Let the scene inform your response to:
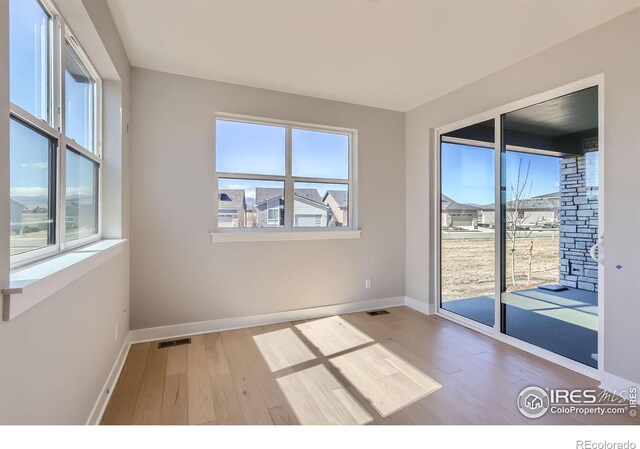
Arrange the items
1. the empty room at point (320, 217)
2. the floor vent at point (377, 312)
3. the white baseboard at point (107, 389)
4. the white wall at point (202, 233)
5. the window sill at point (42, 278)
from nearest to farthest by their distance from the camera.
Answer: the window sill at point (42, 278)
the empty room at point (320, 217)
the white baseboard at point (107, 389)
the white wall at point (202, 233)
the floor vent at point (377, 312)

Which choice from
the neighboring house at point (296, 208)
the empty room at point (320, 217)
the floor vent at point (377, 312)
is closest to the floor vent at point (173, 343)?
the empty room at point (320, 217)

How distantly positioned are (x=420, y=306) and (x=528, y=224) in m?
1.69

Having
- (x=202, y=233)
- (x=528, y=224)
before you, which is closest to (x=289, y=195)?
(x=202, y=233)

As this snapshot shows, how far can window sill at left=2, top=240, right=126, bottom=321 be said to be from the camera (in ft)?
3.06

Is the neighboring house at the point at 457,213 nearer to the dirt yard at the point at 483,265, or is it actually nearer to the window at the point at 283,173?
the dirt yard at the point at 483,265

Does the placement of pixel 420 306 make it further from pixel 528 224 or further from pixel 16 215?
pixel 16 215

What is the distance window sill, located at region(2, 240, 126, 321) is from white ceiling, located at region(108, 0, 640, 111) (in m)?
1.80

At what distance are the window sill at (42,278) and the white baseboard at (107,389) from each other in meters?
0.90

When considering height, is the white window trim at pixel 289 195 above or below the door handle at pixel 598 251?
above

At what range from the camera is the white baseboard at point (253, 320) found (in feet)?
9.98

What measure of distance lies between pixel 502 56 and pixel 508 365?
274cm

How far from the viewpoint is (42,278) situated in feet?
3.57

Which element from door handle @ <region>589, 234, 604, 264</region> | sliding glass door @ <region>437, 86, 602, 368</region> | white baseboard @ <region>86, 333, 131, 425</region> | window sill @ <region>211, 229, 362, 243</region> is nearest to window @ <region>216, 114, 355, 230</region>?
window sill @ <region>211, 229, 362, 243</region>

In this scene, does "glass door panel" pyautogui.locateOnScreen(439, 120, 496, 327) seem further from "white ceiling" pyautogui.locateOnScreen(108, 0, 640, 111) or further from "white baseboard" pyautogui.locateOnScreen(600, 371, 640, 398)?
"white baseboard" pyautogui.locateOnScreen(600, 371, 640, 398)
